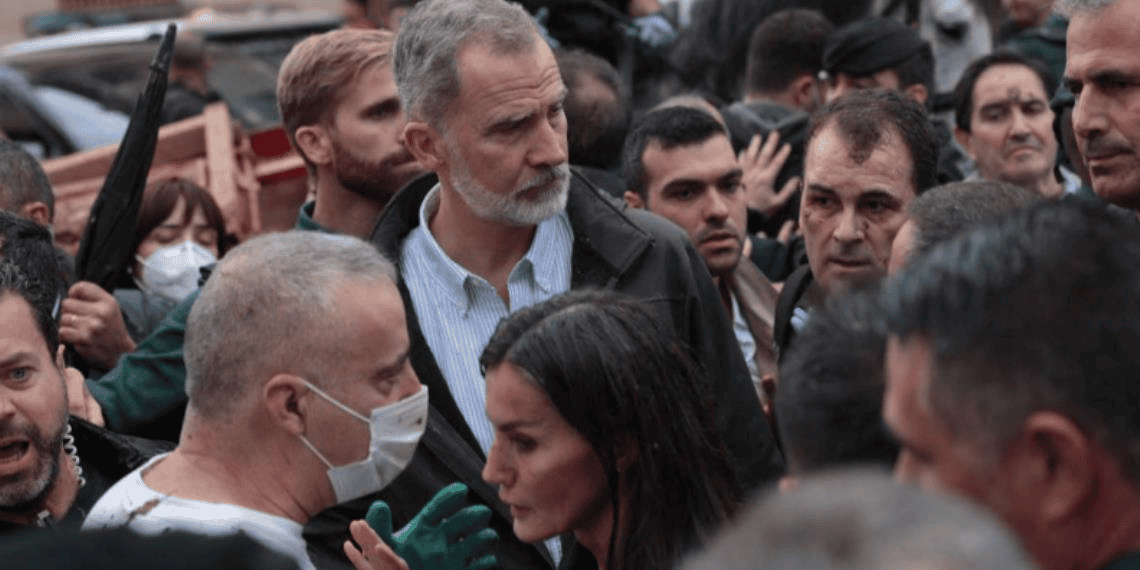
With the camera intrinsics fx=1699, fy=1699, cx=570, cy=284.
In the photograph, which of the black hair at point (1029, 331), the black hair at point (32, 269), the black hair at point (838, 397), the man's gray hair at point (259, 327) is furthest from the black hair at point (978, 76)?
the black hair at point (1029, 331)

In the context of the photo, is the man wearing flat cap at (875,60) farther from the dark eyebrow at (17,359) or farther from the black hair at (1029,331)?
the black hair at (1029,331)

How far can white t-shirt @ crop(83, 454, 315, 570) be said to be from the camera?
2914 millimetres

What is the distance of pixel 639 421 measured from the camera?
3244mm

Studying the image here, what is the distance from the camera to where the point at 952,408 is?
6.08 feet

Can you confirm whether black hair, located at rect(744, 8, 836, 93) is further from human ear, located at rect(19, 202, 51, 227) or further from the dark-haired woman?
the dark-haired woman

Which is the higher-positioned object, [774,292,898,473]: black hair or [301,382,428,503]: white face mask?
[774,292,898,473]: black hair

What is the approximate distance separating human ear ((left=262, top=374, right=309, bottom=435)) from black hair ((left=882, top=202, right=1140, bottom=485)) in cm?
148

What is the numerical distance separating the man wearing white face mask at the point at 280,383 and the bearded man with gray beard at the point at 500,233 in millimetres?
751

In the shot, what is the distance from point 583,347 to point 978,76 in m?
3.22

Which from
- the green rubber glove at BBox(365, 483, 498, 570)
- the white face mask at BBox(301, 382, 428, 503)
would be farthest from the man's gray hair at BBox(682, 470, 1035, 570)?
the green rubber glove at BBox(365, 483, 498, 570)

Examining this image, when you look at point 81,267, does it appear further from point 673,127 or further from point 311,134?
point 673,127

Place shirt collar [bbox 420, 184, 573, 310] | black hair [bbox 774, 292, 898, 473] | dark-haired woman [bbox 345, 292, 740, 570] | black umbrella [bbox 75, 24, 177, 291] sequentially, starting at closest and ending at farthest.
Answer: black hair [bbox 774, 292, 898, 473]
dark-haired woman [bbox 345, 292, 740, 570]
shirt collar [bbox 420, 184, 573, 310]
black umbrella [bbox 75, 24, 177, 291]

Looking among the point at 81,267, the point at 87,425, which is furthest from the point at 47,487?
the point at 81,267

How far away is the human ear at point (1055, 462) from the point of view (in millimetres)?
1829
